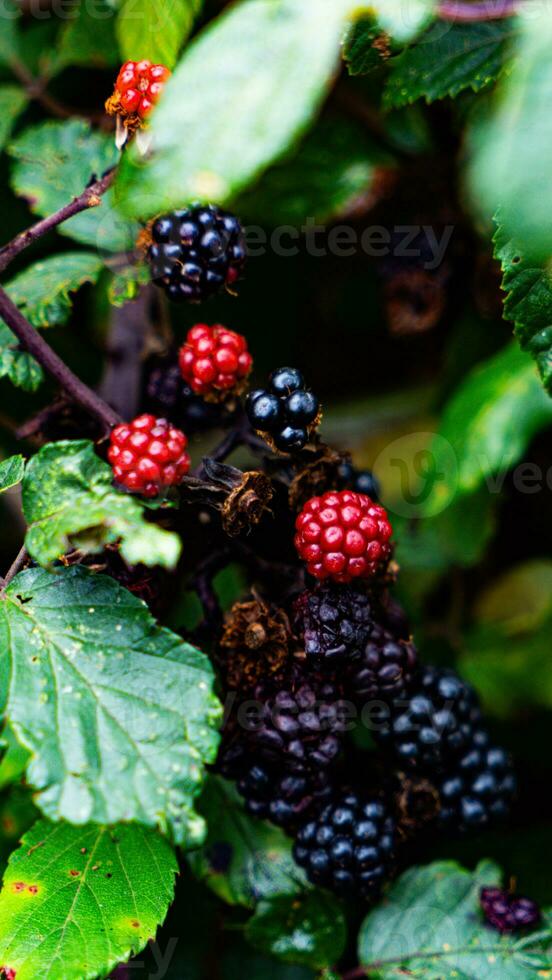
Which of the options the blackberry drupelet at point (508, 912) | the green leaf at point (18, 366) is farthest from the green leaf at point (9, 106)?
the blackberry drupelet at point (508, 912)

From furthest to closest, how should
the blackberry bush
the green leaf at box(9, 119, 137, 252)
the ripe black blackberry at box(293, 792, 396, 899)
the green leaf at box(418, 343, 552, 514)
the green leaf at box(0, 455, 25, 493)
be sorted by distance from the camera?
the green leaf at box(418, 343, 552, 514) → the green leaf at box(9, 119, 137, 252) → the ripe black blackberry at box(293, 792, 396, 899) → the green leaf at box(0, 455, 25, 493) → the blackberry bush

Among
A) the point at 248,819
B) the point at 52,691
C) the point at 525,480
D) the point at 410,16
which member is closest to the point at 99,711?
the point at 52,691

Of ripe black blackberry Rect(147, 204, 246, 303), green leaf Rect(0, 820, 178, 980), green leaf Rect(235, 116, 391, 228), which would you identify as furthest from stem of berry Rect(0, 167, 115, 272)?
green leaf Rect(235, 116, 391, 228)

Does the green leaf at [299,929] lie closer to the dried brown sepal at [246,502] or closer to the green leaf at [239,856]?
the green leaf at [239,856]

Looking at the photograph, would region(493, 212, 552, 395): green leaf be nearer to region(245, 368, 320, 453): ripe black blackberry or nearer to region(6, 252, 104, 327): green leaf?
region(245, 368, 320, 453): ripe black blackberry

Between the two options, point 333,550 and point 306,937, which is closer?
point 333,550

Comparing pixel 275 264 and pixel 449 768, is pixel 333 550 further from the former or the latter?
pixel 275 264

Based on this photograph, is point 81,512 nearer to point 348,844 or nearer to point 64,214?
point 64,214

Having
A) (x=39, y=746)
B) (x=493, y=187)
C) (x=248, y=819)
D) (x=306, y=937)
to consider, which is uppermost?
(x=493, y=187)
